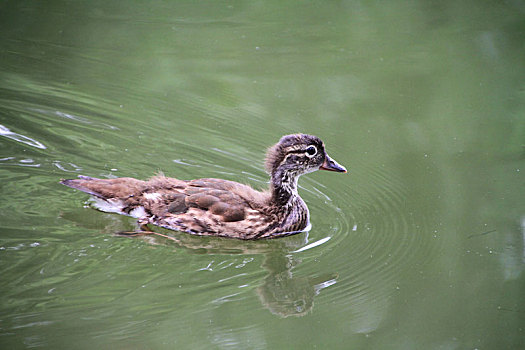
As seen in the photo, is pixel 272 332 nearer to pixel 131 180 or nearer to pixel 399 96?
pixel 131 180

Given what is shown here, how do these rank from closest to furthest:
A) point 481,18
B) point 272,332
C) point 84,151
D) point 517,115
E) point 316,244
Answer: point 272,332 → point 316,244 → point 84,151 → point 517,115 → point 481,18

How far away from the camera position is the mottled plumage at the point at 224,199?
6551mm

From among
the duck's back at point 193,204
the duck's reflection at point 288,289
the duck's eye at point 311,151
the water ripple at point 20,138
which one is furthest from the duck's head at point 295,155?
the water ripple at point 20,138

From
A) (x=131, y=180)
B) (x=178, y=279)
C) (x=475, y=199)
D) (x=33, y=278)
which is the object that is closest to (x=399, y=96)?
(x=475, y=199)

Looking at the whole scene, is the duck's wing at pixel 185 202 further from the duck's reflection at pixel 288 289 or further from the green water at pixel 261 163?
the duck's reflection at pixel 288 289

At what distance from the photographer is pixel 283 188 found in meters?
6.80

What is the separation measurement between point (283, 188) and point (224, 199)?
0.58 metres

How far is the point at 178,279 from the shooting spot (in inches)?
223

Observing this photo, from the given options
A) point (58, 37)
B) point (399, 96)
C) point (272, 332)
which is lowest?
point (272, 332)

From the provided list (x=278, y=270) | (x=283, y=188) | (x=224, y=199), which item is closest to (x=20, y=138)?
(x=224, y=199)

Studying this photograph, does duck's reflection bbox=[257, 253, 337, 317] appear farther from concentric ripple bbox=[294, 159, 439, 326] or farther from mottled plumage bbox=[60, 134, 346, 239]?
mottled plumage bbox=[60, 134, 346, 239]

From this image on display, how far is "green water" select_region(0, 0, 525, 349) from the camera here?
534 centimetres

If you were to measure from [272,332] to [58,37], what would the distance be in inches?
245

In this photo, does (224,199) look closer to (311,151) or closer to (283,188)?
(283,188)
